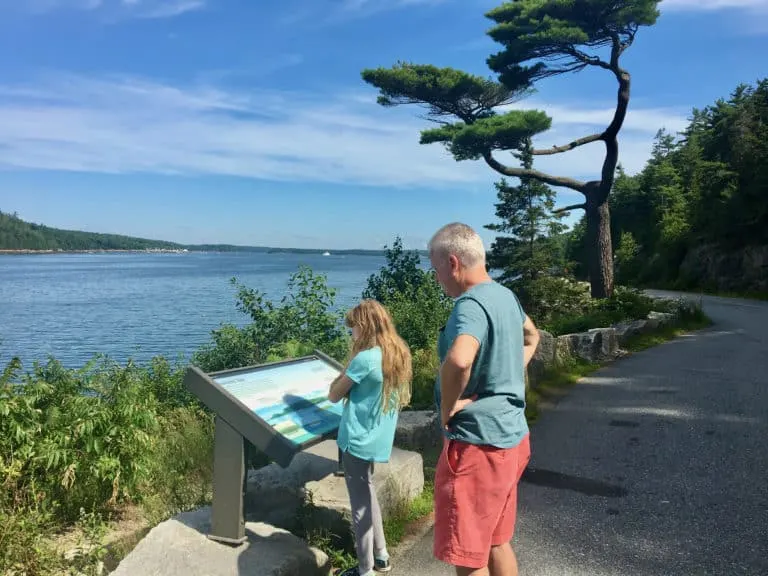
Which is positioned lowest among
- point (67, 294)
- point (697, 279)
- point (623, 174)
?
point (67, 294)

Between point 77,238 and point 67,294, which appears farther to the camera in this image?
point 77,238

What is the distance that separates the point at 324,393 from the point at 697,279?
32237 millimetres

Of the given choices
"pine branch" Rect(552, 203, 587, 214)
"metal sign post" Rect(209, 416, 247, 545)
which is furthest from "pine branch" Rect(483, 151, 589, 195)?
"metal sign post" Rect(209, 416, 247, 545)

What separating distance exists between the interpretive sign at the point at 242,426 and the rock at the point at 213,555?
10cm

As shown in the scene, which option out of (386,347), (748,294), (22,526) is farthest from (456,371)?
(748,294)

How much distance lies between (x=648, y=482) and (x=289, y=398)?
10.6ft

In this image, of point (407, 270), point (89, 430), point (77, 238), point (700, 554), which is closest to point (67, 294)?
point (407, 270)

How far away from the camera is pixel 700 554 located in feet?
12.8

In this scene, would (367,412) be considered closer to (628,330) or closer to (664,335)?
(628,330)

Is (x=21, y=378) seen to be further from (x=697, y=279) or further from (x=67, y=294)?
(x=67, y=294)

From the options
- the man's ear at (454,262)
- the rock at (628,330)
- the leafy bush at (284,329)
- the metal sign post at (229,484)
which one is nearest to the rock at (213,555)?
the metal sign post at (229,484)

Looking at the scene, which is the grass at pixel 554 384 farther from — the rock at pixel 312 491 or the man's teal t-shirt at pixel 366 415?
the man's teal t-shirt at pixel 366 415

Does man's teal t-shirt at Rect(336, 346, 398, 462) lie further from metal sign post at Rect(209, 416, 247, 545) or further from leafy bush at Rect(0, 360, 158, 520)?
leafy bush at Rect(0, 360, 158, 520)

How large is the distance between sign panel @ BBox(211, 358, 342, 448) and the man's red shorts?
1036mm
